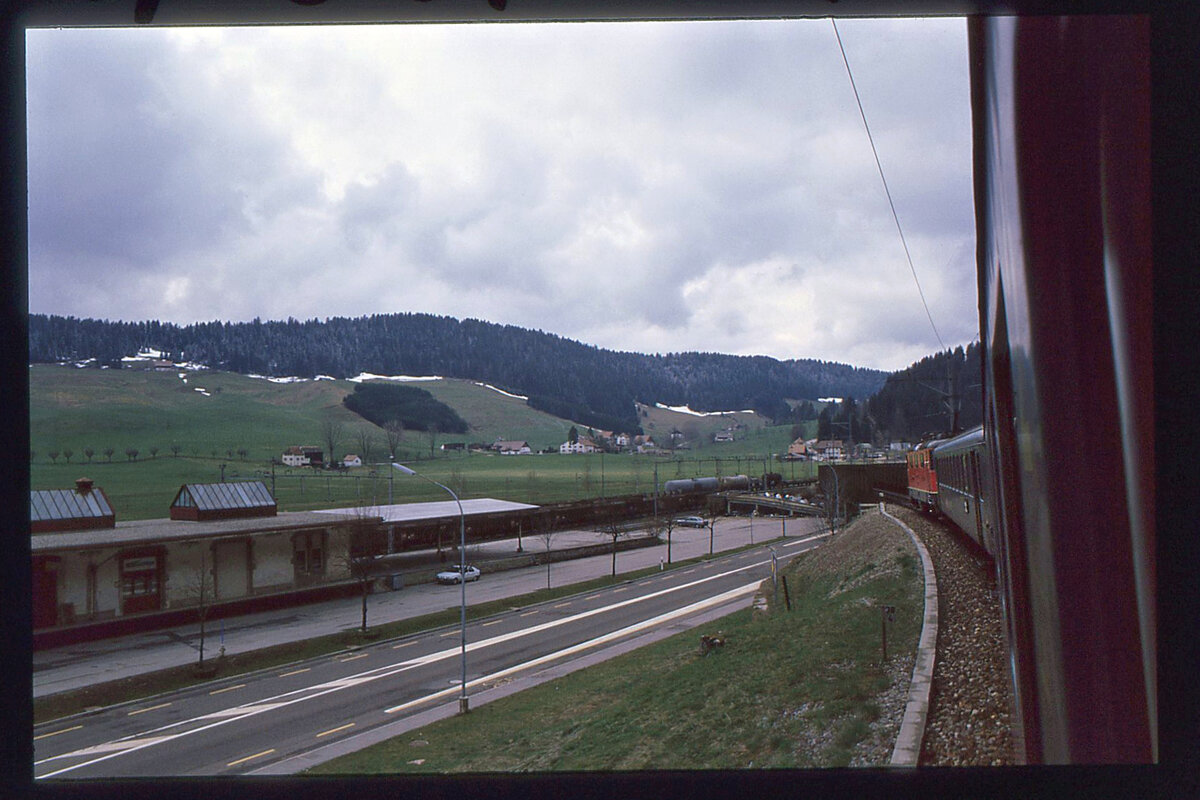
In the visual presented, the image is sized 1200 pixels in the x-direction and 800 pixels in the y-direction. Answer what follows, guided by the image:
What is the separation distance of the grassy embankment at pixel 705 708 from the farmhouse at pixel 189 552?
1.67 meters

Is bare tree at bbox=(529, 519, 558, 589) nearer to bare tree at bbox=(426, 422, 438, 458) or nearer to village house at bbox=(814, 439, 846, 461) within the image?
bare tree at bbox=(426, 422, 438, 458)

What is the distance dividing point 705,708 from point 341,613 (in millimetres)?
3318

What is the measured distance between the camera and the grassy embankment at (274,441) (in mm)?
4035

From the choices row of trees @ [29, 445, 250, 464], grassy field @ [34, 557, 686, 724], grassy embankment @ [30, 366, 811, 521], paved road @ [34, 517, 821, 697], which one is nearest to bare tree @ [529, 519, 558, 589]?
paved road @ [34, 517, 821, 697]

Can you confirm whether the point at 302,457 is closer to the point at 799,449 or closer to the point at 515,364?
the point at 515,364

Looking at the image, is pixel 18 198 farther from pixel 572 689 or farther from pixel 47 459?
pixel 572 689

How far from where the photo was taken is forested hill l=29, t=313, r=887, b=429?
510 centimetres

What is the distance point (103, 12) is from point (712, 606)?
642 cm

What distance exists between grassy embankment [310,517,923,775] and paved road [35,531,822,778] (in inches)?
15.9

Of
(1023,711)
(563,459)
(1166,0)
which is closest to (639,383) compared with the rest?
(563,459)

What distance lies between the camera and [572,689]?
5094 mm

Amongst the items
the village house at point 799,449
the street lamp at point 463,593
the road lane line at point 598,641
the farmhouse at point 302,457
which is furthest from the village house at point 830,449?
the farmhouse at point 302,457

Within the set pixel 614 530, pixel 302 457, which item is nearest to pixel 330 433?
pixel 302 457

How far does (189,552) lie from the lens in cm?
460
